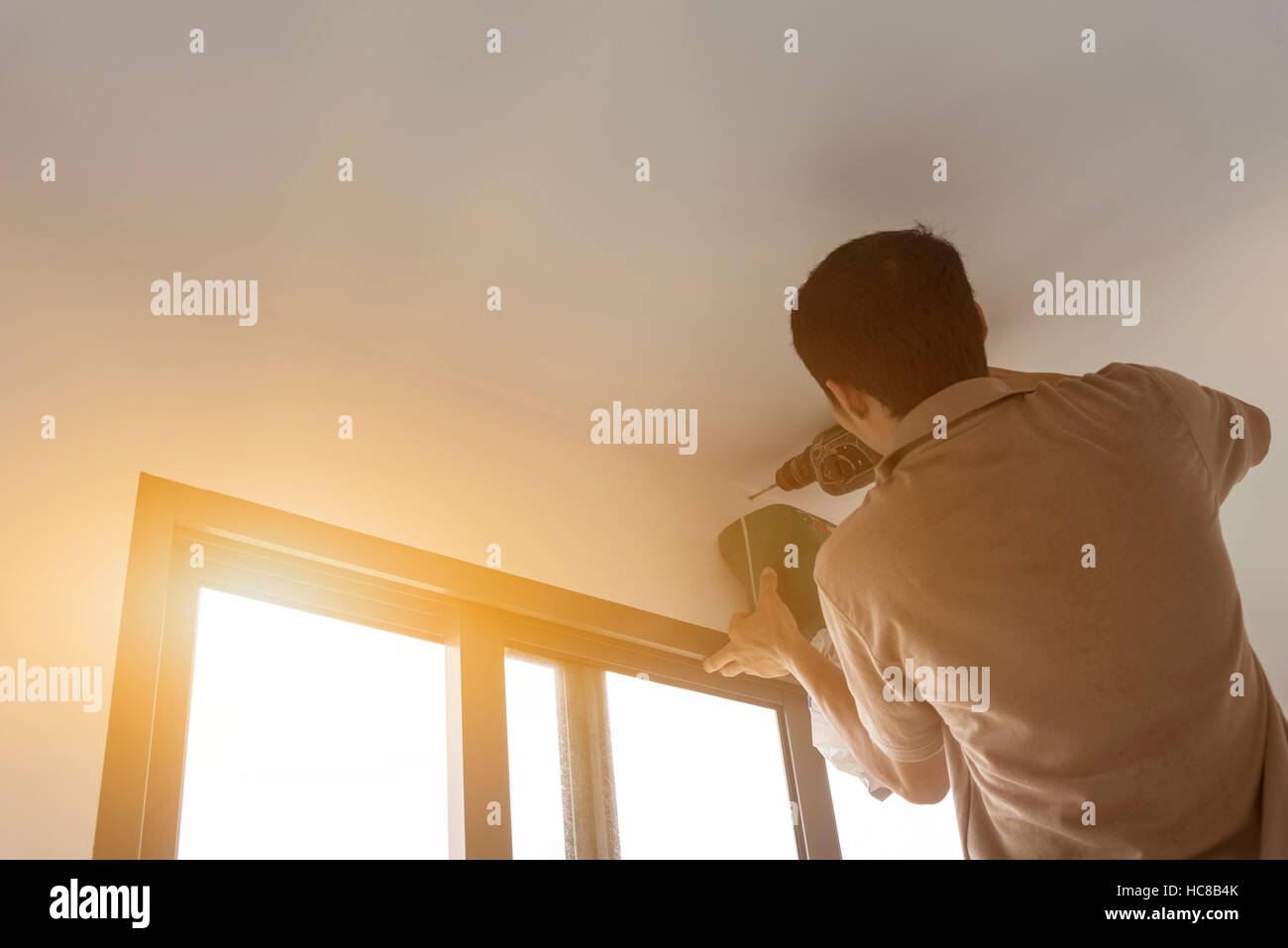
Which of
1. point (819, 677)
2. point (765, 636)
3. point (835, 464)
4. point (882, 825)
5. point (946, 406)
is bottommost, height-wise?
point (882, 825)

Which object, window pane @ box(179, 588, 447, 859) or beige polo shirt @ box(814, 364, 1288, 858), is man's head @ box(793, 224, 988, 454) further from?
window pane @ box(179, 588, 447, 859)

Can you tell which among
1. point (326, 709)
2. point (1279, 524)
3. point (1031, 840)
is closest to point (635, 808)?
point (326, 709)

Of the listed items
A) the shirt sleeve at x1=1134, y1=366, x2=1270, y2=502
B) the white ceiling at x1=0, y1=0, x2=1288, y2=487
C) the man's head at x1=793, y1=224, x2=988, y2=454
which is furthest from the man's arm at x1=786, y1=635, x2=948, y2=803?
the white ceiling at x1=0, y1=0, x2=1288, y2=487

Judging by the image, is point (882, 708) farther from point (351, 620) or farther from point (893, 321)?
point (351, 620)

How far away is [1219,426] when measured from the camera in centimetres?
123

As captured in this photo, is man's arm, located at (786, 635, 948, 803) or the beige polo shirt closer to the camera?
the beige polo shirt

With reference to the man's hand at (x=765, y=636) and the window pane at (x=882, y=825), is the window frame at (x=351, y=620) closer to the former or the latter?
the window pane at (x=882, y=825)

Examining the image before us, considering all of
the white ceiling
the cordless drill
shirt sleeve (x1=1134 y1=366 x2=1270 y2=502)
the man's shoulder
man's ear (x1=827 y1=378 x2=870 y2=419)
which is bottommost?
the man's shoulder

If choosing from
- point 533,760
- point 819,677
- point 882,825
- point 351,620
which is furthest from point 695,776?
point 819,677

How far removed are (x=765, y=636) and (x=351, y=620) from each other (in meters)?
0.93

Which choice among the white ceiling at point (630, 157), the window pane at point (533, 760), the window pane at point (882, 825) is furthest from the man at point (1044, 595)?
the window pane at point (882, 825)

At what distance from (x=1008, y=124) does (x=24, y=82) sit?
1.83 m

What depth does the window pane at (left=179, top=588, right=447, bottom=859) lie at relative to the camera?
5.94ft

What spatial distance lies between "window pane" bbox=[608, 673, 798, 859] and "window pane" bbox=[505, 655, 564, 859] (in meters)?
0.18
